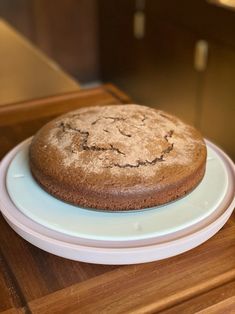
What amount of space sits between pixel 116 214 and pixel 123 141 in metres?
0.10

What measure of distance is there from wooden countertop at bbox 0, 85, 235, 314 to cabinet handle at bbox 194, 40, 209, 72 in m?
1.42

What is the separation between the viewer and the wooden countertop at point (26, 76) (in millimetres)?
1088

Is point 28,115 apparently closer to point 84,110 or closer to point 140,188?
point 84,110

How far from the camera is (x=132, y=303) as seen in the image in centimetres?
47

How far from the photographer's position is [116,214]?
0.55 metres

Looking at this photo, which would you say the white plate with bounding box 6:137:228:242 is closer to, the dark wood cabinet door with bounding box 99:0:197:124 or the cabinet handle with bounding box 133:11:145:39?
the dark wood cabinet door with bounding box 99:0:197:124

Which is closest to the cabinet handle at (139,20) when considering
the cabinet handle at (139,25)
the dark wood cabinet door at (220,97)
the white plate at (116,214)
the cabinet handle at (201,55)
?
the cabinet handle at (139,25)

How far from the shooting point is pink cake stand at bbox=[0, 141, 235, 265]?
49cm

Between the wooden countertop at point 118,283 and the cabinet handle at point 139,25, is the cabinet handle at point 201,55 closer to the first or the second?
the cabinet handle at point 139,25

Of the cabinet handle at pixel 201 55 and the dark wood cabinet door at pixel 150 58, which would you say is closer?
the cabinet handle at pixel 201 55

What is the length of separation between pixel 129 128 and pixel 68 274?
0.74ft

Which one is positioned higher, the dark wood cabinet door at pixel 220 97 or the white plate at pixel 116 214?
the white plate at pixel 116 214

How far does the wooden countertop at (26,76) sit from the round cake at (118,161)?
0.43 m

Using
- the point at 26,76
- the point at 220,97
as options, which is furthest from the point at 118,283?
the point at 220,97
